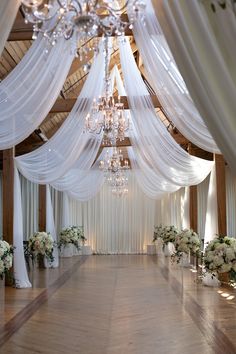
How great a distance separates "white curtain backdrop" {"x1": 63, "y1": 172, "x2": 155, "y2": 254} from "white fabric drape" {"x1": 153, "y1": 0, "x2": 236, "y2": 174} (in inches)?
644

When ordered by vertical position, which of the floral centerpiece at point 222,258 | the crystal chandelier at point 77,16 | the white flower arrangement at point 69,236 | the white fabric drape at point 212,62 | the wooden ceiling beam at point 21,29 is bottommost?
the white flower arrangement at point 69,236

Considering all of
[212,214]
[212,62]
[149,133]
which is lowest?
[212,214]

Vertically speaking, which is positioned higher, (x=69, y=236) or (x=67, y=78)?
(x=67, y=78)

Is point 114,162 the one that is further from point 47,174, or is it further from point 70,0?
point 70,0

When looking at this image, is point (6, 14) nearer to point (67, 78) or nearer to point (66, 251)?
point (67, 78)

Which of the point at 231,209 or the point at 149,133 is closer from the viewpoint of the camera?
the point at 149,133

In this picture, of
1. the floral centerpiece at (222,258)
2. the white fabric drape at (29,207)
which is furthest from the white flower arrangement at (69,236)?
the floral centerpiece at (222,258)

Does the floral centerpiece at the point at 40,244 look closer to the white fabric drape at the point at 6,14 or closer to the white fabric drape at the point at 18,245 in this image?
the white fabric drape at the point at 18,245

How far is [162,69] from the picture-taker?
480 centimetres

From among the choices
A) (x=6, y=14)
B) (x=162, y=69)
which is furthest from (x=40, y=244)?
(x=6, y=14)

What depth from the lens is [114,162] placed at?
41.3 ft

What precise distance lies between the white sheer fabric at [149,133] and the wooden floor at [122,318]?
7.68 ft

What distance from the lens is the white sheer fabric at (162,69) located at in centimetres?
464

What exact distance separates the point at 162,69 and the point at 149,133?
7.10 ft
